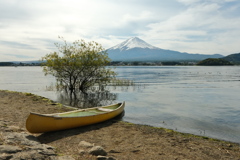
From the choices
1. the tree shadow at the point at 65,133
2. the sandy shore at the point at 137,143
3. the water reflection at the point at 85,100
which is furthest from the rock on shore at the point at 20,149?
the water reflection at the point at 85,100

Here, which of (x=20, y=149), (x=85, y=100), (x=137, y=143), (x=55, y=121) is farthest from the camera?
(x=85, y=100)

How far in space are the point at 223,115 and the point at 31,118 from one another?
57.1 feet

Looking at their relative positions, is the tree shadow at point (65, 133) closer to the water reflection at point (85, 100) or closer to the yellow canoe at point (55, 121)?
the yellow canoe at point (55, 121)

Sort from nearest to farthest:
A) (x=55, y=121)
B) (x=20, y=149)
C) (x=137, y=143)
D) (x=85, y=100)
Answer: (x=20, y=149), (x=137, y=143), (x=55, y=121), (x=85, y=100)

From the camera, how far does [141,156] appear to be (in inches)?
368

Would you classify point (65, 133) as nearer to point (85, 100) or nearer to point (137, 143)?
point (137, 143)

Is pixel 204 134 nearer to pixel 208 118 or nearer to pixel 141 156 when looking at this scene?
pixel 208 118

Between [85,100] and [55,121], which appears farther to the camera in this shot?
[85,100]

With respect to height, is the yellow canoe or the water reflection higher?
the yellow canoe

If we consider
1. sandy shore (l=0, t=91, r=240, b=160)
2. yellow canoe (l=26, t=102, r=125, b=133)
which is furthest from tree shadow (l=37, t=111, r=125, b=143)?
yellow canoe (l=26, t=102, r=125, b=133)

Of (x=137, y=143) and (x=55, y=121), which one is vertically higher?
(x=55, y=121)

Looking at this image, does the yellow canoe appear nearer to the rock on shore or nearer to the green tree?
the rock on shore

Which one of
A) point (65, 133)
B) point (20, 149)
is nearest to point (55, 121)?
point (65, 133)

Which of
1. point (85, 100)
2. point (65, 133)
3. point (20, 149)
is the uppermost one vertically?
point (20, 149)
